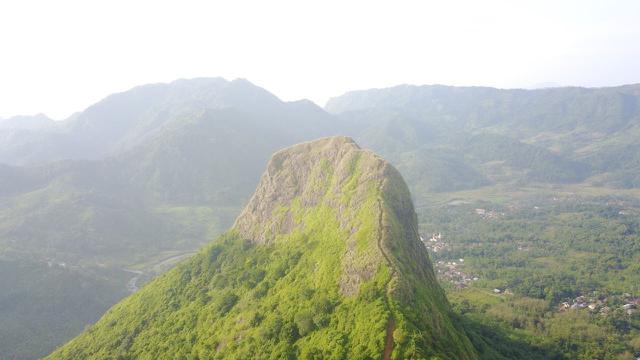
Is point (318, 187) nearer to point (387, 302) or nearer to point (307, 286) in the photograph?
point (307, 286)

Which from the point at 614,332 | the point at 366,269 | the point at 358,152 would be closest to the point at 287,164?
the point at 358,152

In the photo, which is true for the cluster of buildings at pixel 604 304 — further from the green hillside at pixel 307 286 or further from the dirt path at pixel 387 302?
the dirt path at pixel 387 302

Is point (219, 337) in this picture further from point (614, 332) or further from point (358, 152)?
point (614, 332)

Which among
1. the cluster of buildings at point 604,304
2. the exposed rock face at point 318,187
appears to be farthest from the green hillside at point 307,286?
the cluster of buildings at point 604,304

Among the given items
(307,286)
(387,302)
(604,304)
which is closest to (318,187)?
(307,286)

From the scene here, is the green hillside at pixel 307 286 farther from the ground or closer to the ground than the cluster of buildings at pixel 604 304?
farther from the ground

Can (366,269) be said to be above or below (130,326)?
above

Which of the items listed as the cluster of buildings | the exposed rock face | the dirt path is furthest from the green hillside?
the cluster of buildings
